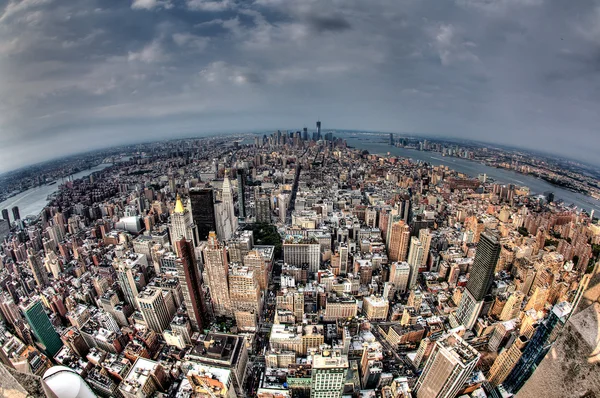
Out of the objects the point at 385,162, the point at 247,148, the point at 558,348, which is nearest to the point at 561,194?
the point at 385,162

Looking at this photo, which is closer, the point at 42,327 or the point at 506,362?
the point at 506,362

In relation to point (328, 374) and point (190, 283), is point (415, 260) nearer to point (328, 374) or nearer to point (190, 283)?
point (328, 374)

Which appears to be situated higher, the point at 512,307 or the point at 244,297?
the point at 512,307

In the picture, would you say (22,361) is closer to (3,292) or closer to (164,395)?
(164,395)

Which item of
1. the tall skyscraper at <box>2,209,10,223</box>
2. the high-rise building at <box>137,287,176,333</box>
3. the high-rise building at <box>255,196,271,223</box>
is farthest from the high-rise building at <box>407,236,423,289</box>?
the tall skyscraper at <box>2,209,10,223</box>

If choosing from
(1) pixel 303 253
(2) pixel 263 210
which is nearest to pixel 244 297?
(1) pixel 303 253

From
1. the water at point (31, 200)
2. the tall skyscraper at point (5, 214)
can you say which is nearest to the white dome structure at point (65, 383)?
the water at point (31, 200)

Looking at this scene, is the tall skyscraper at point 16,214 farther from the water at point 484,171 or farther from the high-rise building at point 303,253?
the water at point 484,171
